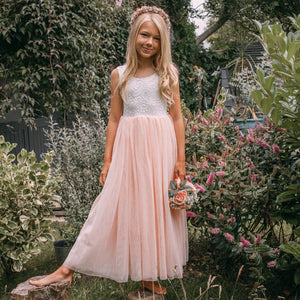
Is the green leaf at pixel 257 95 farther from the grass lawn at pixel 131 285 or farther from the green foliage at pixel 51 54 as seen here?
the green foliage at pixel 51 54

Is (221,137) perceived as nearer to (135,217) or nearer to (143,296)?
(135,217)

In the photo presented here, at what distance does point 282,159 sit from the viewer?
2539 mm

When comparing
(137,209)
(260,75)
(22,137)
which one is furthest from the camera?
(22,137)

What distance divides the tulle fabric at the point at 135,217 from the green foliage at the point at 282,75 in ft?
2.48

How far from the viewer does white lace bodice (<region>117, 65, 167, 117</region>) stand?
7.88 feet

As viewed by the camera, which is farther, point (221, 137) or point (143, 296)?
point (221, 137)

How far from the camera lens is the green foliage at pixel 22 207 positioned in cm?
276

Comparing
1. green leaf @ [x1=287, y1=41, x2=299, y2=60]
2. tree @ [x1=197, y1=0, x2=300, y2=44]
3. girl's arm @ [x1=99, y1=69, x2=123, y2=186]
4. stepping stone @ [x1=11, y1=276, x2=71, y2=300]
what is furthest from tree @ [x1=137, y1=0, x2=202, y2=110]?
green leaf @ [x1=287, y1=41, x2=299, y2=60]

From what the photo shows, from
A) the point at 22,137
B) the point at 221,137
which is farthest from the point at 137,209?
the point at 22,137

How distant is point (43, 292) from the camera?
2199mm

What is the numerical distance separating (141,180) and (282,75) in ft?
3.30

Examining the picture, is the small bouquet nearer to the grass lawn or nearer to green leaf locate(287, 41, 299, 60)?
the grass lawn

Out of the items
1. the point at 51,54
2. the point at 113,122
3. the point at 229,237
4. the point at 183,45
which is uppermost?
the point at 183,45

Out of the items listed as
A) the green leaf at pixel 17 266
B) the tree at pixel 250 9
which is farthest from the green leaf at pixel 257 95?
the tree at pixel 250 9
